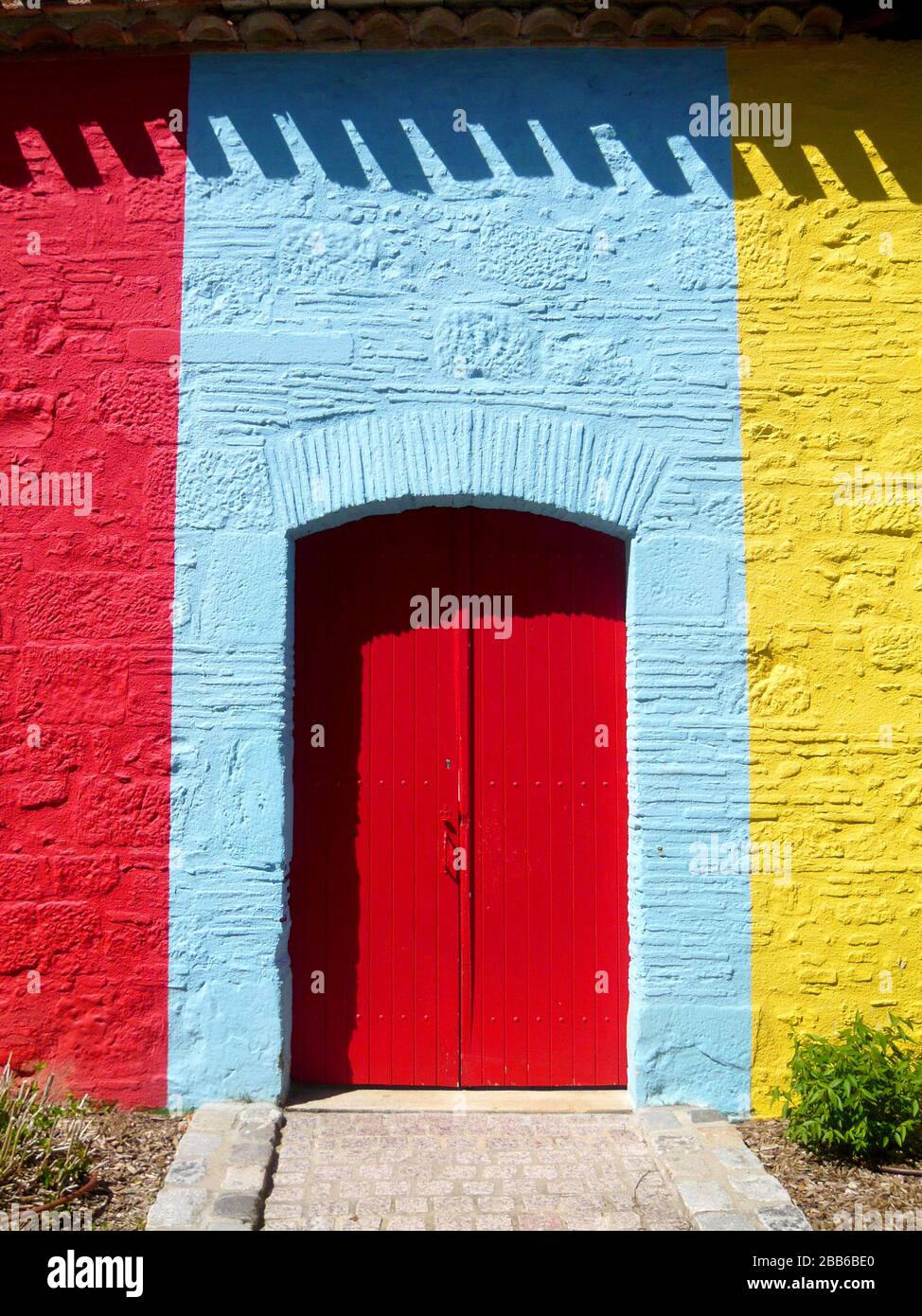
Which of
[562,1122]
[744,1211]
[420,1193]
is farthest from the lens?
[562,1122]

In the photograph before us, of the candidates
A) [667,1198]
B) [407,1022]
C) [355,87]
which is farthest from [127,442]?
[667,1198]

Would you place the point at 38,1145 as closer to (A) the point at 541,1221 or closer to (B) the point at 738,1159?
(A) the point at 541,1221

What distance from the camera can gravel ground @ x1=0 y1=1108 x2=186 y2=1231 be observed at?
345cm

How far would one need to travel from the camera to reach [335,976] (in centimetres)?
454

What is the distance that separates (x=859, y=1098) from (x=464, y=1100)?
5.19ft

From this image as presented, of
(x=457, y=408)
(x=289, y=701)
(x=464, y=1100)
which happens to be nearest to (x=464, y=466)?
(x=457, y=408)

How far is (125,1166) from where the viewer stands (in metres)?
3.80

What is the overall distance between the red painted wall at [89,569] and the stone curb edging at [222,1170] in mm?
382

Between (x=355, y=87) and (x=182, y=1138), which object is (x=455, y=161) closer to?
(x=355, y=87)

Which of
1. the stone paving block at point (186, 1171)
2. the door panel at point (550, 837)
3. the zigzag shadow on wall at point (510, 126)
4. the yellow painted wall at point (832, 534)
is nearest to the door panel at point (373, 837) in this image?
the door panel at point (550, 837)

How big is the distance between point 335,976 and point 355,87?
12.7 feet

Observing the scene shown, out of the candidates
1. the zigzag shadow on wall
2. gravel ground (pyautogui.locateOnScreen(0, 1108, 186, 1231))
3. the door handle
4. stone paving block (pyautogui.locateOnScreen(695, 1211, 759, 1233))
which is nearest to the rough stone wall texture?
the zigzag shadow on wall

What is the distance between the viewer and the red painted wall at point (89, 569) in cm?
436

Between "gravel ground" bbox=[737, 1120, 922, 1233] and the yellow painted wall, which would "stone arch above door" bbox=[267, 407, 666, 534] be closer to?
the yellow painted wall
